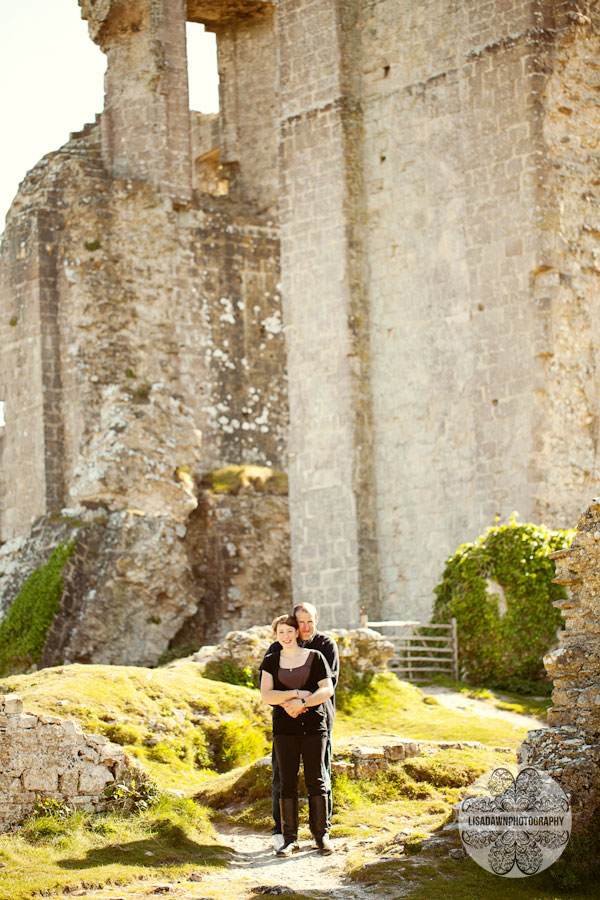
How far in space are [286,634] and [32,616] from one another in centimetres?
1118

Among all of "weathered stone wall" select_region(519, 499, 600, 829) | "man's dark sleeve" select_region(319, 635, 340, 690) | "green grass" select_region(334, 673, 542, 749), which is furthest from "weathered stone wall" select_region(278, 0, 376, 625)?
"man's dark sleeve" select_region(319, 635, 340, 690)

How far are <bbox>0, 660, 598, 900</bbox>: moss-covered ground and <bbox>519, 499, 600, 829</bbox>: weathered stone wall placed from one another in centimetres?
81

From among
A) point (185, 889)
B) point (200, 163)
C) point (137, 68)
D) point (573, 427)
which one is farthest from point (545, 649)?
point (200, 163)

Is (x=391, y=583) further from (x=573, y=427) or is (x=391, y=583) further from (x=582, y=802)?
(x=582, y=802)

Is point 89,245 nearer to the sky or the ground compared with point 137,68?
nearer to the ground

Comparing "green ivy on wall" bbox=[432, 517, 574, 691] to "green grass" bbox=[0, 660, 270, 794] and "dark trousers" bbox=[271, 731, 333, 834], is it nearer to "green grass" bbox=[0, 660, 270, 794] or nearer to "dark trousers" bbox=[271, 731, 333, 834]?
"green grass" bbox=[0, 660, 270, 794]

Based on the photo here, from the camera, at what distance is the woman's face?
9281 mm

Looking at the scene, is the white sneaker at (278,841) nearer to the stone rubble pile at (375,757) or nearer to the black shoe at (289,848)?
the black shoe at (289,848)

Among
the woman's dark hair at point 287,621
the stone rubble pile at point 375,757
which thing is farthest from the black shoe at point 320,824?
the stone rubble pile at point 375,757

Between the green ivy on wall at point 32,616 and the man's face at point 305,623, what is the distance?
10564 mm

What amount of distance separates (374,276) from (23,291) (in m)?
6.01

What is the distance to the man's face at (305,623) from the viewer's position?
9398 millimetres

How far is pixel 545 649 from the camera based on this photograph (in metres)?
16.1

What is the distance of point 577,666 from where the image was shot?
9984 millimetres
